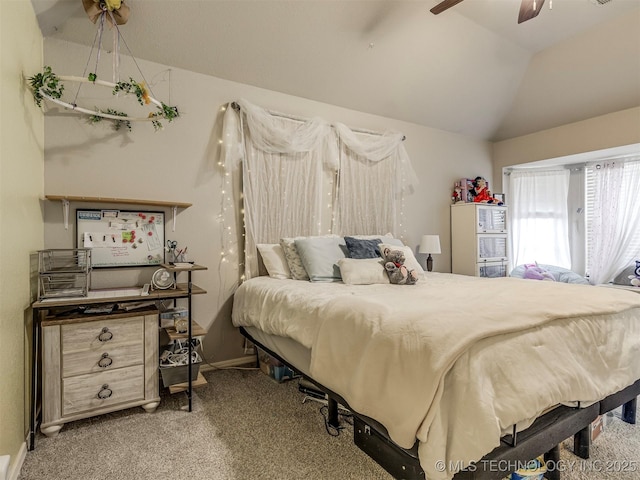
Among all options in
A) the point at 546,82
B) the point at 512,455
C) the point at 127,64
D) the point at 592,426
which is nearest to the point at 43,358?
the point at 127,64

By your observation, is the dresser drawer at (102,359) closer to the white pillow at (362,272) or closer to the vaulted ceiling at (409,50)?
the white pillow at (362,272)

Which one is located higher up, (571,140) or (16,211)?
(571,140)

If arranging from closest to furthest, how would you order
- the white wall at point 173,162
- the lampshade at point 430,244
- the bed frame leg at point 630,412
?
the bed frame leg at point 630,412 < the white wall at point 173,162 < the lampshade at point 430,244

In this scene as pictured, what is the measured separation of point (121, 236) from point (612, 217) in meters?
5.42

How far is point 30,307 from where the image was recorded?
193 cm

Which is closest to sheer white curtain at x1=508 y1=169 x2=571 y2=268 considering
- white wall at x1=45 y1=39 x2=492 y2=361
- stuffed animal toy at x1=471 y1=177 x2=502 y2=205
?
stuffed animal toy at x1=471 y1=177 x2=502 y2=205

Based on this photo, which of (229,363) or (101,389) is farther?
(229,363)

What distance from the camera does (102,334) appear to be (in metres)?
2.05

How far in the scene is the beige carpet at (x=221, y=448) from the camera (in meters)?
1.61

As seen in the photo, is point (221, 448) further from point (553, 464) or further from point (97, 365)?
point (553, 464)

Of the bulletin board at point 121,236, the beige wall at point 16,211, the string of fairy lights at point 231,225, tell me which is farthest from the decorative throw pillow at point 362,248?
the beige wall at point 16,211

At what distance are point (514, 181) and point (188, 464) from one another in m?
5.30

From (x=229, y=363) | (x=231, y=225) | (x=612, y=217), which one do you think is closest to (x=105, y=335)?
(x=229, y=363)

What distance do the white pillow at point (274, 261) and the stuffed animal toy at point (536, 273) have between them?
11.2ft
